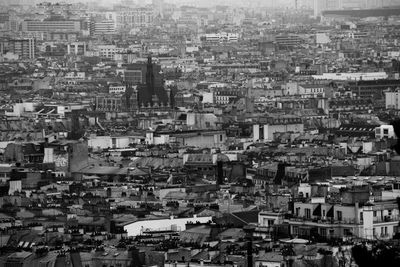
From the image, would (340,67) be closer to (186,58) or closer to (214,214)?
(186,58)

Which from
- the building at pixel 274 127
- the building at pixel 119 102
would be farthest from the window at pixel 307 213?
the building at pixel 119 102

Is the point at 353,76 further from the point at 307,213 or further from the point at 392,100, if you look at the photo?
the point at 307,213

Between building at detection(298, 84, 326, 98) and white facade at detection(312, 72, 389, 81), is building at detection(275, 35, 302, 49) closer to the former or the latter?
white facade at detection(312, 72, 389, 81)

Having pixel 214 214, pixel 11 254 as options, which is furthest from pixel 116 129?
pixel 11 254

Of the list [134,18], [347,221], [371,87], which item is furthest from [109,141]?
[134,18]

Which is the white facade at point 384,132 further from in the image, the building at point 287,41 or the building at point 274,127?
the building at point 287,41

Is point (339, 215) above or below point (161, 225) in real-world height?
above

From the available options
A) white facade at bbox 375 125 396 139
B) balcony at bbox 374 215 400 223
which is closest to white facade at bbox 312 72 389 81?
white facade at bbox 375 125 396 139
